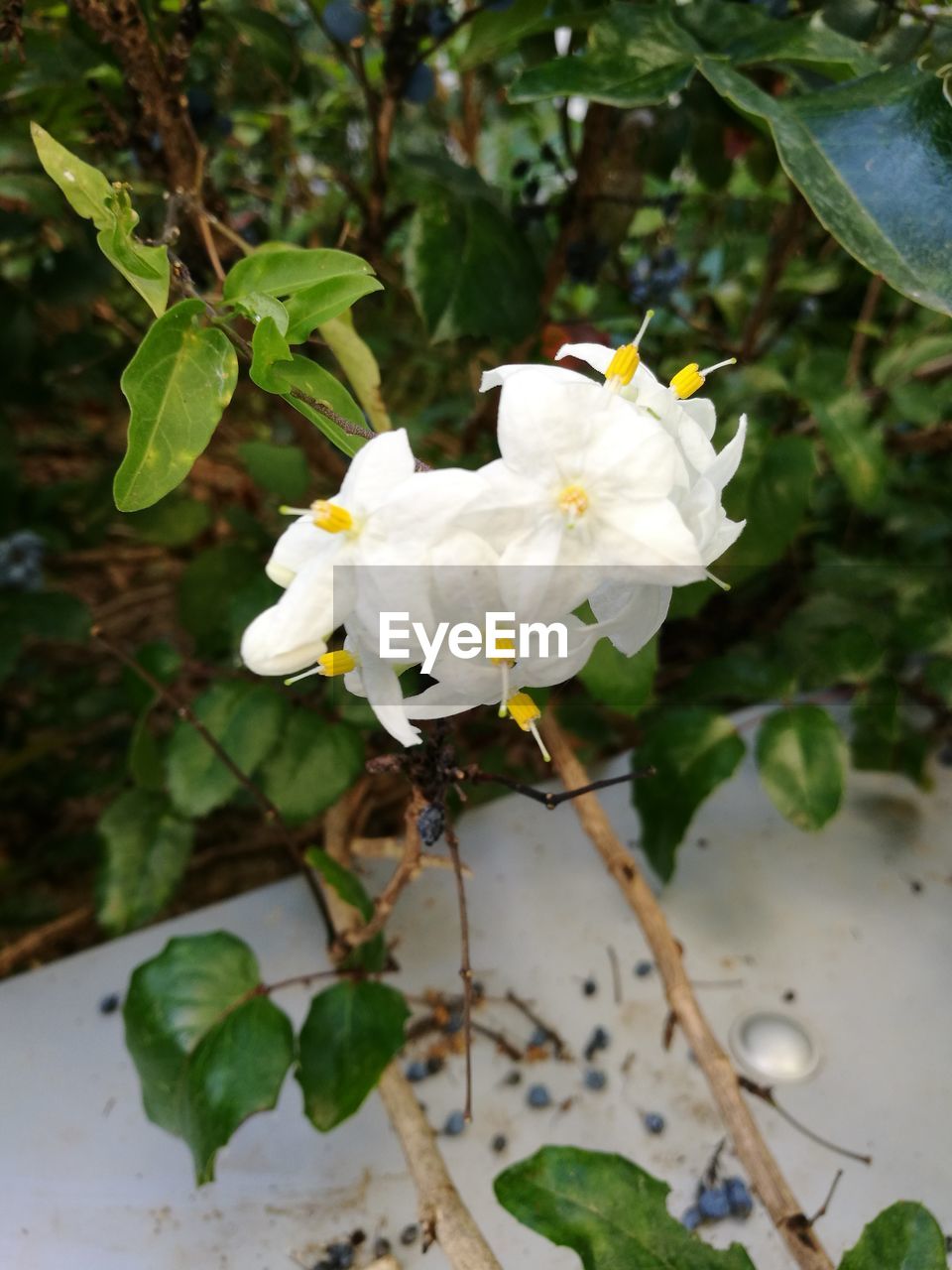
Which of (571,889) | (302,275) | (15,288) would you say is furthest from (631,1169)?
(15,288)

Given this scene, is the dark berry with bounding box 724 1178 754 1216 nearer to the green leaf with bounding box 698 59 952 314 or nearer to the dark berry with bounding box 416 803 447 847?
the dark berry with bounding box 416 803 447 847

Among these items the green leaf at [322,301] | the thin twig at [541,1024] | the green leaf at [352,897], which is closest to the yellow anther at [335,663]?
the green leaf at [322,301]

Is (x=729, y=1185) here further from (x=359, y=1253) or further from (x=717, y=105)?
(x=717, y=105)

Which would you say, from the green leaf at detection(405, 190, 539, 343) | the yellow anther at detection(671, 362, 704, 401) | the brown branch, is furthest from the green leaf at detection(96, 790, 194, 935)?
the yellow anther at detection(671, 362, 704, 401)

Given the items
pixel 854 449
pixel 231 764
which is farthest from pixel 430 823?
pixel 854 449

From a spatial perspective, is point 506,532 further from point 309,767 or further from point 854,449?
point 854,449

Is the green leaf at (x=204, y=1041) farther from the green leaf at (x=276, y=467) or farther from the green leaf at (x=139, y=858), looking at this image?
the green leaf at (x=276, y=467)
